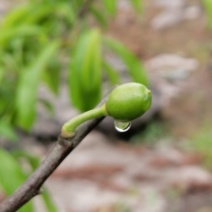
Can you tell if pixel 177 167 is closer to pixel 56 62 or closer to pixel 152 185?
pixel 152 185

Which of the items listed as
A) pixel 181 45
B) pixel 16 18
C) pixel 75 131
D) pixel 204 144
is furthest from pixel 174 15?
pixel 75 131

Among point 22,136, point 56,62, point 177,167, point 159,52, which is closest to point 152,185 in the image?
point 177,167

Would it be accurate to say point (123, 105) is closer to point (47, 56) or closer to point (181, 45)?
point (47, 56)

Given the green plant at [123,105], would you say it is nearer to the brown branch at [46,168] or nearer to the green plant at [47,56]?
the brown branch at [46,168]

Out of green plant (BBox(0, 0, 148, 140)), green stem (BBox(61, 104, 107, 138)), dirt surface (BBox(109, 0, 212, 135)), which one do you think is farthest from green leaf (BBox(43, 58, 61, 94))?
dirt surface (BBox(109, 0, 212, 135))

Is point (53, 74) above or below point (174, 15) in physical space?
below

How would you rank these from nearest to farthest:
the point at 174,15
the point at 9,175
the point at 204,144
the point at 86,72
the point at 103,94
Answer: the point at 9,175, the point at 86,72, the point at 103,94, the point at 204,144, the point at 174,15

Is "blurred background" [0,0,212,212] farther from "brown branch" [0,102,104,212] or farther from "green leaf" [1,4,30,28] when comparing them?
"brown branch" [0,102,104,212]

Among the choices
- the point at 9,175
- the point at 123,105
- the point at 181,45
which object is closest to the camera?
the point at 123,105
